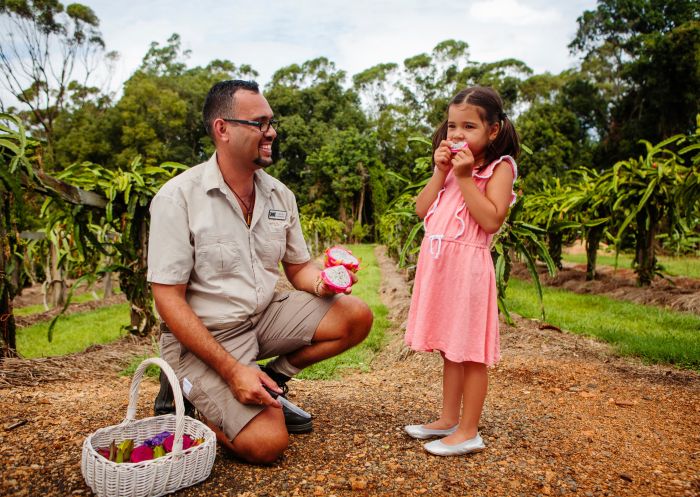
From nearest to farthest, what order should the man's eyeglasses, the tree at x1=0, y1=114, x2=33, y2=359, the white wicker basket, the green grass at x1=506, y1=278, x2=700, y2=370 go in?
the white wicker basket, the man's eyeglasses, the tree at x1=0, y1=114, x2=33, y2=359, the green grass at x1=506, y1=278, x2=700, y2=370

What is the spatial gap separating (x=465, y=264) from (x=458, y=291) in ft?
0.35

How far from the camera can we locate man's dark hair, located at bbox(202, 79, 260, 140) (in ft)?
7.04

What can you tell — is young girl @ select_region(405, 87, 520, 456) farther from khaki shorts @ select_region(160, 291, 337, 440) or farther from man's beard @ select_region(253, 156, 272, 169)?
man's beard @ select_region(253, 156, 272, 169)

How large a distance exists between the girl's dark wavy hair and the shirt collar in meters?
0.86

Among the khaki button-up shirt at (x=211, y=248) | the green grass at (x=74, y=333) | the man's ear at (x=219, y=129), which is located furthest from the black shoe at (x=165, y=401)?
the green grass at (x=74, y=333)

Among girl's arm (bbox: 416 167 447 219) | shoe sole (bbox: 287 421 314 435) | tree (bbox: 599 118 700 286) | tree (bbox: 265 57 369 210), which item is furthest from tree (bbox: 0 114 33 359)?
tree (bbox: 265 57 369 210)

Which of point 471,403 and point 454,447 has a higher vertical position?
point 471,403

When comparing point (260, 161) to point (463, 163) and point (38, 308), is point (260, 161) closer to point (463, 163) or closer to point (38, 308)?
point (463, 163)

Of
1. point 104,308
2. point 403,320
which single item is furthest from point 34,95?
point 403,320

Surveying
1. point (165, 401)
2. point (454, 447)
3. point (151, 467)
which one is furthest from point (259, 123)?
point (454, 447)

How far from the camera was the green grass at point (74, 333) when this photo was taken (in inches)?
185

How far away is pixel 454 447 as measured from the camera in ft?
6.38

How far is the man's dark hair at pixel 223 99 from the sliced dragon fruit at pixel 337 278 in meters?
0.75

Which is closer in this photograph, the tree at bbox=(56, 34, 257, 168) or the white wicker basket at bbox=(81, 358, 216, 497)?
the white wicker basket at bbox=(81, 358, 216, 497)
